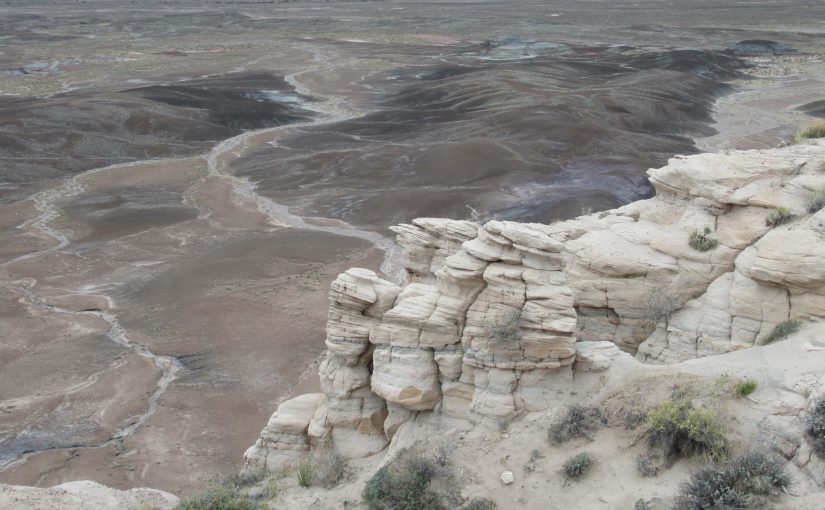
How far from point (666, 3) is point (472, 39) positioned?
94783mm

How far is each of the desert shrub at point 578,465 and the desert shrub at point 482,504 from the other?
1.10 m

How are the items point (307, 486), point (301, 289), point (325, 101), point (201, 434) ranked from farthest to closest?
point (325, 101)
point (301, 289)
point (201, 434)
point (307, 486)

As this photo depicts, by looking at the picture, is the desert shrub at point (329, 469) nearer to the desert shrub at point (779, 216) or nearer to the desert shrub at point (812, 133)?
the desert shrub at point (779, 216)

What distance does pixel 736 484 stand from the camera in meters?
8.55

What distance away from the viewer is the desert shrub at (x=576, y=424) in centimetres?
1052

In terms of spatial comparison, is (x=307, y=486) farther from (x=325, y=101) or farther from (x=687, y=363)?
(x=325, y=101)

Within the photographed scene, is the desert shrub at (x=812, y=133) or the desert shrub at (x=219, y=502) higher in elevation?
the desert shrub at (x=812, y=133)

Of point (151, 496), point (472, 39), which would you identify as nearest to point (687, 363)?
point (151, 496)

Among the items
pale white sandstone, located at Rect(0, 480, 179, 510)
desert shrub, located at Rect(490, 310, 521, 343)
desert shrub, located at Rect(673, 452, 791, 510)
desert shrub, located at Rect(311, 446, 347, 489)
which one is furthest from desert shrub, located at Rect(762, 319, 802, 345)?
pale white sandstone, located at Rect(0, 480, 179, 510)

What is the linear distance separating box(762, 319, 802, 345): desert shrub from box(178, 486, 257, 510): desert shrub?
8.73 metres

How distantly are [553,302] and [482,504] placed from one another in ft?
10.9

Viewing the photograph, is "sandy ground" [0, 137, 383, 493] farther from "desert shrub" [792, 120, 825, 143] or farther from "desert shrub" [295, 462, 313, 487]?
"desert shrub" [792, 120, 825, 143]

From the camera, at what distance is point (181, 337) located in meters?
24.5

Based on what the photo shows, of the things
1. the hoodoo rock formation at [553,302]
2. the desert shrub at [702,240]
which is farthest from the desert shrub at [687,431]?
the desert shrub at [702,240]
